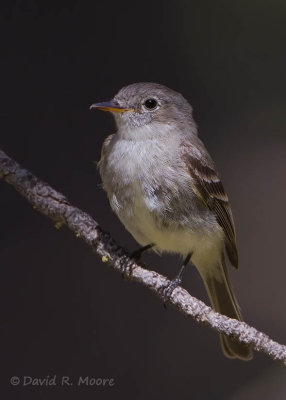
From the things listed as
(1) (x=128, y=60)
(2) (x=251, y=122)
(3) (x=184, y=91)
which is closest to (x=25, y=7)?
(1) (x=128, y=60)

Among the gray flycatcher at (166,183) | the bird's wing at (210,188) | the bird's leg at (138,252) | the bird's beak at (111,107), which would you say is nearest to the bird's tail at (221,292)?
the gray flycatcher at (166,183)

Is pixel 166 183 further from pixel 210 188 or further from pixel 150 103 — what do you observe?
pixel 150 103

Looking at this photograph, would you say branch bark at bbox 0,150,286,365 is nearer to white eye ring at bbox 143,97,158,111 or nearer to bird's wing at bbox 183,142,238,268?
bird's wing at bbox 183,142,238,268

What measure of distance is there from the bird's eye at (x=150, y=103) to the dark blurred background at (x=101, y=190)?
518mm

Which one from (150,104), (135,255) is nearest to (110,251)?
(135,255)

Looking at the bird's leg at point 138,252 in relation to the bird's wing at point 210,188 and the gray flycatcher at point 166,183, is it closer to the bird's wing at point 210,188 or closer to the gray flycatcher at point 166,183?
the gray flycatcher at point 166,183

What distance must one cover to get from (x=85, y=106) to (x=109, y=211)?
1.92 ft

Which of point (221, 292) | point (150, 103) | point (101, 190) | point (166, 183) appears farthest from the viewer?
point (101, 190)

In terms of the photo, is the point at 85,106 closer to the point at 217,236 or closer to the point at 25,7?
the point at 25,7

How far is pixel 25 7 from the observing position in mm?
4195

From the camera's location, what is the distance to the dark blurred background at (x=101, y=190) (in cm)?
388

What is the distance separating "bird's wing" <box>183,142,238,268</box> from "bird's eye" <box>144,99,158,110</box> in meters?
0.24

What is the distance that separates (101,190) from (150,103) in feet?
2.75

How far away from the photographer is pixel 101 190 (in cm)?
404
